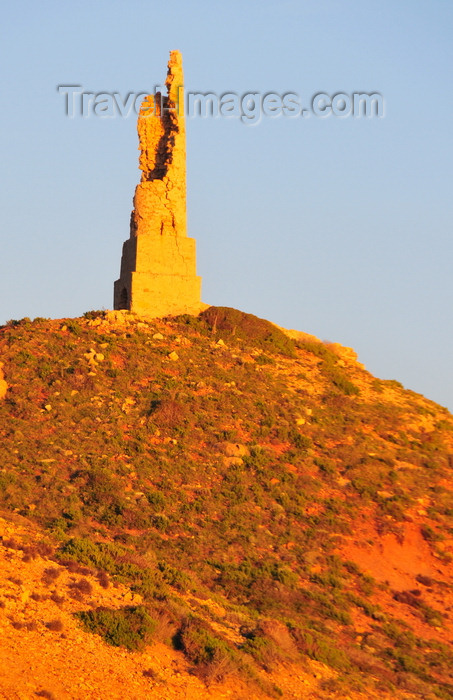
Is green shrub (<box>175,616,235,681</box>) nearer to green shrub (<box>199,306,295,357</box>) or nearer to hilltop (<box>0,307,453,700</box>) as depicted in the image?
hilltop (<box>0,307,453,700</box>)

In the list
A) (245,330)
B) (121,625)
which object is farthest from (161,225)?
(121,625)

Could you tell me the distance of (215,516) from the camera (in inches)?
825

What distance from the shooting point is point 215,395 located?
26562 mm

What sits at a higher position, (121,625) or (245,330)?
(245,330)

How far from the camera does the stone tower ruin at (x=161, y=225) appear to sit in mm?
30469

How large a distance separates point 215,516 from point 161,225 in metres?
13.1

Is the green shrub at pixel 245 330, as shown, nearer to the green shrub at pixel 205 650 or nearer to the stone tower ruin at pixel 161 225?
the stone tower ruin at pixel 161 225

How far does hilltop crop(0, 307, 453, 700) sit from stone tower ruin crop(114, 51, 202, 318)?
0.99m

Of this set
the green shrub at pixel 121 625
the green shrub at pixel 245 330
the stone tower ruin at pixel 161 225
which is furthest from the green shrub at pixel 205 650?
the stone tower ruin at pixel 161 225

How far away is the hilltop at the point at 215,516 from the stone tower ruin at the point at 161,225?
3.26ft

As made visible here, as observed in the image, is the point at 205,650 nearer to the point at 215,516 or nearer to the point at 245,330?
the point at 215,516

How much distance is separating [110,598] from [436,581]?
8.89 meters

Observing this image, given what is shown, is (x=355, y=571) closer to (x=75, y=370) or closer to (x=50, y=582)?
(x=50, y=582)

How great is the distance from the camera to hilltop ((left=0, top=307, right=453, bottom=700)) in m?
13.5
